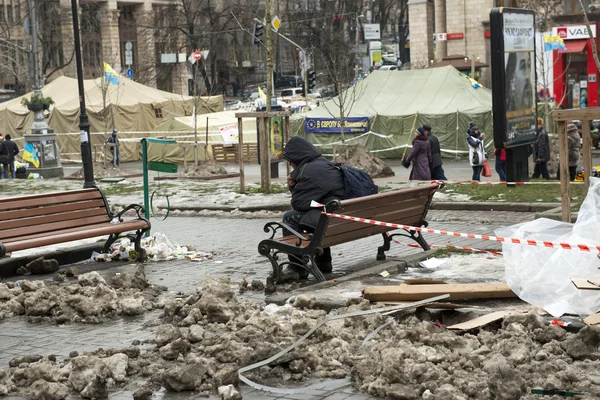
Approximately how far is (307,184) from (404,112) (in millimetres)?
23850

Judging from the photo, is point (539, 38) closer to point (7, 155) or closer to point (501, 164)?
point (501, 164)

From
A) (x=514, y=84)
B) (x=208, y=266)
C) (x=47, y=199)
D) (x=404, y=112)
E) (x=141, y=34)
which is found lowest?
(x=208, y=266)

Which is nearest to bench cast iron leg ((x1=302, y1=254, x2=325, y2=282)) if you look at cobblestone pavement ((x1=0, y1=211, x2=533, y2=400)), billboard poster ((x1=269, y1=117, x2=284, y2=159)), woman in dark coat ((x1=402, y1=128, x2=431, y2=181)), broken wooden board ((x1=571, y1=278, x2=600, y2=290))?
cobblestone pavement ((x1=0, y1=211, x2=533, y2=400))

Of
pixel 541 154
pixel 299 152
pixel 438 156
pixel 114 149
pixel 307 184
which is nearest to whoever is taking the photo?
pixel 307 184

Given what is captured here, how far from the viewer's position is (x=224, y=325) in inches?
293

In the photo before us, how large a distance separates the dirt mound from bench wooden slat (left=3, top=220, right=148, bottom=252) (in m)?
13.8

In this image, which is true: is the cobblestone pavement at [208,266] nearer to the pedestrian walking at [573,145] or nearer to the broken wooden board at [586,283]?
the broken wooden board at [586,283]

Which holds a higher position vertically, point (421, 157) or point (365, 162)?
point (421, 157)

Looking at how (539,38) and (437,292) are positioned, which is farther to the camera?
(539,38)

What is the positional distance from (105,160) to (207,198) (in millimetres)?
13937

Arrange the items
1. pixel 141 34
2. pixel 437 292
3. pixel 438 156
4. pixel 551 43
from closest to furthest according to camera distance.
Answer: pixel 437 292 → pixel 438 156 → pixel 551 43 → pixel 141 34

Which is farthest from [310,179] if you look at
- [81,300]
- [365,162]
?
[365,162]

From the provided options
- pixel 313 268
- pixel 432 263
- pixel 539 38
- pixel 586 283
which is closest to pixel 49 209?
pixel 313 268

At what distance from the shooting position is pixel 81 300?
27.6 ft
